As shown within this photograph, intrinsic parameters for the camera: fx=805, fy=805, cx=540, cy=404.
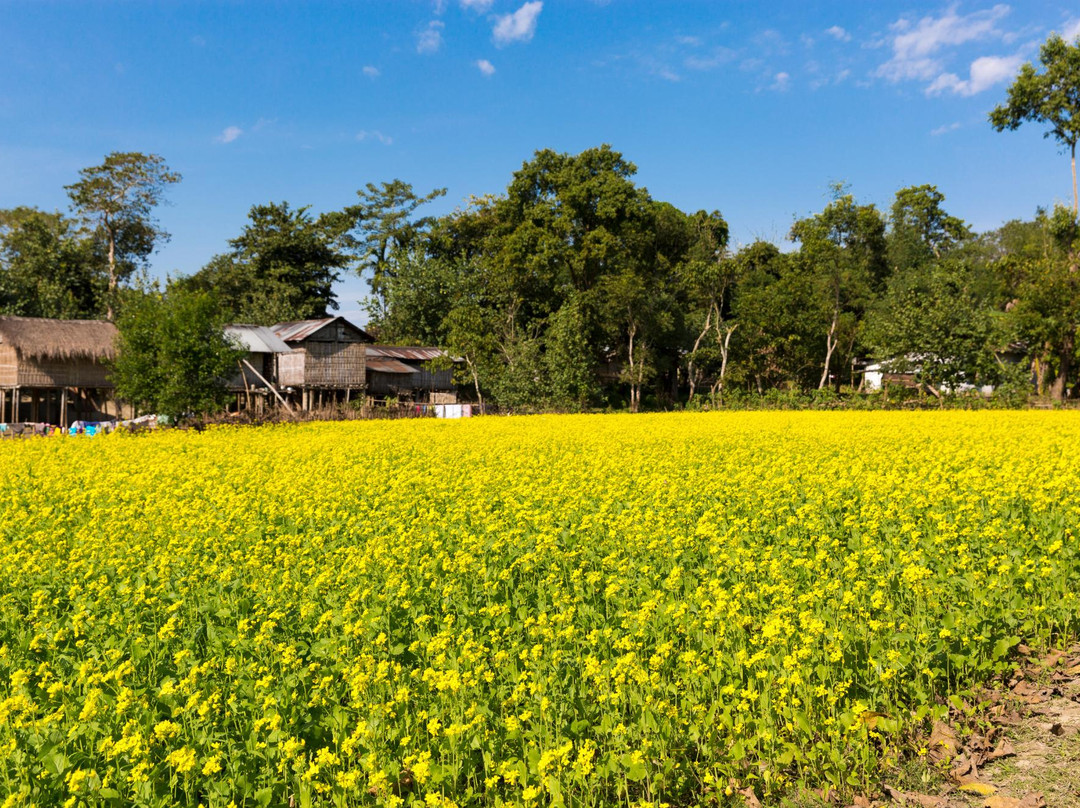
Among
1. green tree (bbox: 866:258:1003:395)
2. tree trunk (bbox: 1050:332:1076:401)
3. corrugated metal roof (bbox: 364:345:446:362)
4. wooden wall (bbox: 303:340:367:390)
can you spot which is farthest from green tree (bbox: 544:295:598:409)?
tree trunk (bbox: 1050:332:1076:401)

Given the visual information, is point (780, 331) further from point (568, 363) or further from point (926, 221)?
point (926, 221)

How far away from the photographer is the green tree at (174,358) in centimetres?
2588

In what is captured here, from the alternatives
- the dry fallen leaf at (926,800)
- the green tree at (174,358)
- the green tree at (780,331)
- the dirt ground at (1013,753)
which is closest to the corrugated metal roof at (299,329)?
the green tree at (174,358)

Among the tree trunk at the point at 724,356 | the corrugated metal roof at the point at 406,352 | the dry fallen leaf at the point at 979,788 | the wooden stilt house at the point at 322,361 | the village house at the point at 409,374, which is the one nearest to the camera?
the dry fallen leaf at the point at 979,788

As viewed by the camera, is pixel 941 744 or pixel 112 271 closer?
pixel 941 744

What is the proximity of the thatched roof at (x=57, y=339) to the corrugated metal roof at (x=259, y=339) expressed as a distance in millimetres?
5304

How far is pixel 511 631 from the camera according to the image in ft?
16.3

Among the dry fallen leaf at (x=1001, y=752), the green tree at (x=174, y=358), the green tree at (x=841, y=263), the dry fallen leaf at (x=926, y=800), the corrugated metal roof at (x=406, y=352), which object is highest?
the green tree at (x=841, y=263)

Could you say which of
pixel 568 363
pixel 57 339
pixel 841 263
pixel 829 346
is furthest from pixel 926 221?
pixel 57 339

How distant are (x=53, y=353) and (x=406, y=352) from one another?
56.7ft

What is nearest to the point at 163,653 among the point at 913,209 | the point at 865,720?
the point at 865,720

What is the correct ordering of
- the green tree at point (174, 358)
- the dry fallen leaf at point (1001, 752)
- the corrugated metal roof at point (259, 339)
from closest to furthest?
1. the dry fallen leaf at point (1001, 752)
2. the green tree at point (174, 358)
3. the corrugated metal roof at point (259, 339)

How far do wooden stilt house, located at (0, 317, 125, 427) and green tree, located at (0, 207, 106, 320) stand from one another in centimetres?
944

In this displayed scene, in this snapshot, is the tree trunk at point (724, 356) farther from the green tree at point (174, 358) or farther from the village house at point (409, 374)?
the green tree at point (174, 358)
